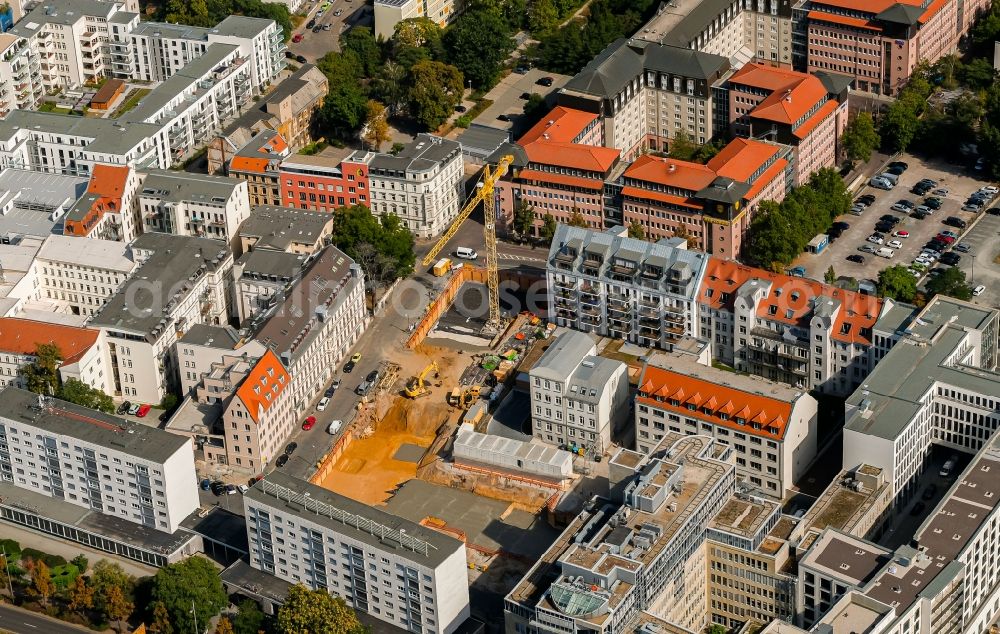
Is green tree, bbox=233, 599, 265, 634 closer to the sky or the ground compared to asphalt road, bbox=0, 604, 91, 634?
closer to the sky

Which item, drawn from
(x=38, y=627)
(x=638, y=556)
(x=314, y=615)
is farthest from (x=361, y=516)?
(x=38, y=627)

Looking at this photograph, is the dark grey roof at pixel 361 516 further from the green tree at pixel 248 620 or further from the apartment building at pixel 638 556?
the green tree at pixel 248 620

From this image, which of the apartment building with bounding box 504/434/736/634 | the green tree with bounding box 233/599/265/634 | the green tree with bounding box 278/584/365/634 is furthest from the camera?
the green tree with bounding box 233/599/265/634

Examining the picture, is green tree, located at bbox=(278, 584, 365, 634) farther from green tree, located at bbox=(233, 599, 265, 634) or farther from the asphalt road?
the asphalt road

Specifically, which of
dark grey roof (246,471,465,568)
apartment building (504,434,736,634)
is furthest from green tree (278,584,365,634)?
apartment building (504,434,736,634)

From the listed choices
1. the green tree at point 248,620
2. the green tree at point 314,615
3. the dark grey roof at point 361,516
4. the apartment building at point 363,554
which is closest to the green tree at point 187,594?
the green tree at point 248,620

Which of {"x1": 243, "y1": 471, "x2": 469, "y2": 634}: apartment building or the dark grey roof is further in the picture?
the dark grey roof

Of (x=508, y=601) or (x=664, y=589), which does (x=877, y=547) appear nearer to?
(x=664, y=589)
